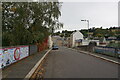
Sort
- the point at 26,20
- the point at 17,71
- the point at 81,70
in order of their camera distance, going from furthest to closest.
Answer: the point at 26,20
the point at 81,70
the point at 17,71

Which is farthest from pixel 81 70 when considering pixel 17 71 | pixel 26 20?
pixel 26 20

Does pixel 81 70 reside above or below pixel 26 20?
below

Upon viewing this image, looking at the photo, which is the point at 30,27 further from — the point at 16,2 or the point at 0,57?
the point at 0,57

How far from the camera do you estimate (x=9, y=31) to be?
22000 mm

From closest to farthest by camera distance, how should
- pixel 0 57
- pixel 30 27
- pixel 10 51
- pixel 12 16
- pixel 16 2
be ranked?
1. pixel 0 57
2. pixel 10 51
3. pixel 16 2
4. pixel 12 16
5. pixel 30 27

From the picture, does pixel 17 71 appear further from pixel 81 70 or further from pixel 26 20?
pixel 26 20

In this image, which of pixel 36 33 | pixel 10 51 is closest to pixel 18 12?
pixel 36 33

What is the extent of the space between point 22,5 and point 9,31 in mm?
4188

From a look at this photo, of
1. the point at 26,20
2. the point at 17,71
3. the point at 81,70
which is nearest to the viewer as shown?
the point at 17,71

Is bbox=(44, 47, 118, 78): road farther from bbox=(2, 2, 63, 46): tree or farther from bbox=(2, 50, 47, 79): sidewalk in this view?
bbox=(2, 2, 63, 46): tree

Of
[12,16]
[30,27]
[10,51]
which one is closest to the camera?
[10,51]

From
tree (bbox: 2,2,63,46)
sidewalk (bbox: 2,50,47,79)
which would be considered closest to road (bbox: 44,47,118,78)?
A: sidewalk (bbox: 2,50,47,79)

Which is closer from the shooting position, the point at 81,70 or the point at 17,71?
the point at 17,71

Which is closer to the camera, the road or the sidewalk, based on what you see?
the sidewalk
